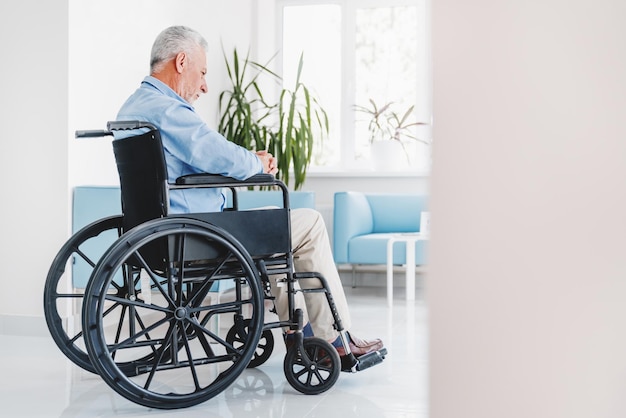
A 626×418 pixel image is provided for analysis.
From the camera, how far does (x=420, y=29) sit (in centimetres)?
625

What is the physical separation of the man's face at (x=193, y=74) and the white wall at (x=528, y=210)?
2.13 m

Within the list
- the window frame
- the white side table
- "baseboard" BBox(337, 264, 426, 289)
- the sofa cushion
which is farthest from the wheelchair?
the window frame

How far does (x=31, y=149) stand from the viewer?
3.66 metres

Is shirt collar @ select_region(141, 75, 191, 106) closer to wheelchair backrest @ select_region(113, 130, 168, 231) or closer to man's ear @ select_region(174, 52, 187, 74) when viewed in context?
man's ear @ select_region(174, 52, 187, 74)

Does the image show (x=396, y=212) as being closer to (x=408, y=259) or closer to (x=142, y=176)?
(x=408, y=259)

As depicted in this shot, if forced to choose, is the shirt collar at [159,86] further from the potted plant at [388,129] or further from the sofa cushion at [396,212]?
the potted plant at [388,129]

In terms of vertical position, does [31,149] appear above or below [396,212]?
above

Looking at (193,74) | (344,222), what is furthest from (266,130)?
(193,74)

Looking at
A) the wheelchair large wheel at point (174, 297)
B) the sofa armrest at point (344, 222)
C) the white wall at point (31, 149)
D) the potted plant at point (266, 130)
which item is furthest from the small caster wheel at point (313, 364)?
the potted plant at point (266, 130)

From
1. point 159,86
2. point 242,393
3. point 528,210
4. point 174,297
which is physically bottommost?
point 242,393

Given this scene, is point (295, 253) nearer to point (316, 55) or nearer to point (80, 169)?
point (80, 169)

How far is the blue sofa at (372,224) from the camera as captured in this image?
5.11 meters

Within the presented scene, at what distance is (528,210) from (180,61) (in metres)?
2.17

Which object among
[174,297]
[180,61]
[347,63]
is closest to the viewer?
[174,297]
